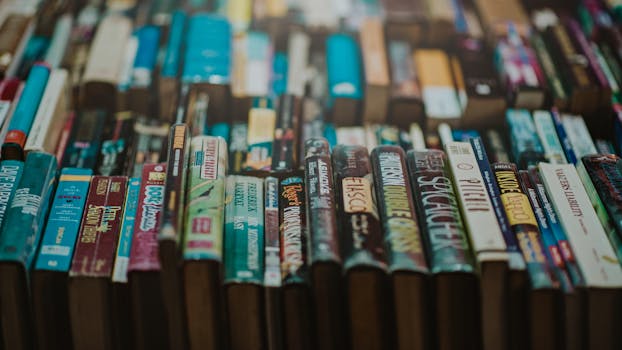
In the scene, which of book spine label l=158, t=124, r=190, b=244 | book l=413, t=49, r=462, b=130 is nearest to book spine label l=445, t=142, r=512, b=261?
book l=413, t=49, r=462, b=130

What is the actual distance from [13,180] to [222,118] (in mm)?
450

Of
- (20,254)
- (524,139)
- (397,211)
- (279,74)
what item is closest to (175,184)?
(20,254)

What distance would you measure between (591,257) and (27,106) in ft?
3.52

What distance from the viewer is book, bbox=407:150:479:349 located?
1064 millimetres

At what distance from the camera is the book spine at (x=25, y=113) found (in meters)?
1.29

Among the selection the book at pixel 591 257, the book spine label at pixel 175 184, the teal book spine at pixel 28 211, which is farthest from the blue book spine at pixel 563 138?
the teal book spine at pixel 28 211

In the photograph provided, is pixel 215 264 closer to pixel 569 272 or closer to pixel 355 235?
pixel 355 235

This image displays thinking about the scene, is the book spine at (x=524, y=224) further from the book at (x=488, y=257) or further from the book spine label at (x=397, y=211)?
the book spine label at (x=397, y=211)

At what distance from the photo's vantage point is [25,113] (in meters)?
1.37

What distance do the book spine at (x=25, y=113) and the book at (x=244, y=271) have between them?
16.6 inches

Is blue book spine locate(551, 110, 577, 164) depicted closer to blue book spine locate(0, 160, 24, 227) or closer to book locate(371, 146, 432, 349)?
book locate(371, 146, 432, 349)

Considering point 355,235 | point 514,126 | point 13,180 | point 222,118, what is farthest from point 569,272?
point 13,180

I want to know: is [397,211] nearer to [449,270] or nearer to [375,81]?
[449,270]

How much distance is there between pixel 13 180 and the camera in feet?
4.00
